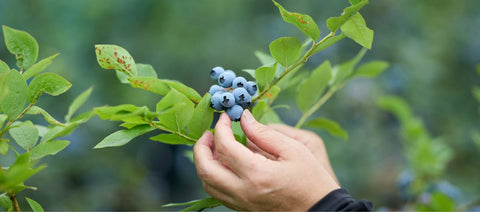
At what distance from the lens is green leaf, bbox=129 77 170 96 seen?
533mm

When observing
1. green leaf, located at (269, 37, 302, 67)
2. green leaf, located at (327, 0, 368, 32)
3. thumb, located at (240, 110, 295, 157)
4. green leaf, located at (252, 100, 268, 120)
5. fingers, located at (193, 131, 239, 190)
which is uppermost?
green leaf, located at (327, 0, 368, 32)

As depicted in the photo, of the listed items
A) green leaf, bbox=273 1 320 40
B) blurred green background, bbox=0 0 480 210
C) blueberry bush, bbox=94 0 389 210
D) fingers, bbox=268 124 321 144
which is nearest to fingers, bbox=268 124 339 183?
fingers, bbox=268 124 321 144

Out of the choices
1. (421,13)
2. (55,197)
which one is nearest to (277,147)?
(55,197)

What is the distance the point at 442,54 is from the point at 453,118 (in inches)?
21.5

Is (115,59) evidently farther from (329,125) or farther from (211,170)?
(329,125)

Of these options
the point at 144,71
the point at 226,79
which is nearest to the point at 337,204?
the point at 226,79

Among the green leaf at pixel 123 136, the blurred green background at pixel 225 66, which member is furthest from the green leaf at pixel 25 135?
the blurred green background at pixel 225 66

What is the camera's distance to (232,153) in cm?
55

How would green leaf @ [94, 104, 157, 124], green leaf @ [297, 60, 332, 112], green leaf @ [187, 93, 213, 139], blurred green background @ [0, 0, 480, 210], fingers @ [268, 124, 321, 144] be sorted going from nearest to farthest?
green leaf @ [94, 104, 157, 124] → green leaf @ [187, 93, 213, 139] → green leaf @ [297, 60, 332, 112] → fingers @ [268, 124, 321, 144] → blurred green background @ [0, 0, 480, 210]

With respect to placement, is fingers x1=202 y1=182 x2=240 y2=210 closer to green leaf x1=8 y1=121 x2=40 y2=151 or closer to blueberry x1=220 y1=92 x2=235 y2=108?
blueberry x1=220 y1=92 x2=235 y2=108

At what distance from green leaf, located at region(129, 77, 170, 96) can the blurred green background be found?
5.89 feet

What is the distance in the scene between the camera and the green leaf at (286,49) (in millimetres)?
549

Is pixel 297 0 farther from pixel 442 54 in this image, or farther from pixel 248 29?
pixel 442 54

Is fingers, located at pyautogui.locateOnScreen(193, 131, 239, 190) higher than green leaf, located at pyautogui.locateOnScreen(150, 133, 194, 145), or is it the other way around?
green leaf, located at pyautogui.locateOnScreen(150, 133, 194, 145)
